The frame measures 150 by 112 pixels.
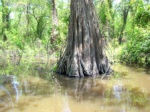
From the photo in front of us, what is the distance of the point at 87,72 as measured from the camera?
9.95m

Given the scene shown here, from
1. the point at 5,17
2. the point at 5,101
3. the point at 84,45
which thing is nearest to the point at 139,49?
the point at 84,45

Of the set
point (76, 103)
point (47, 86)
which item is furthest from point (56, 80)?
point (76, 103)

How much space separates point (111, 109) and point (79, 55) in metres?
4.82

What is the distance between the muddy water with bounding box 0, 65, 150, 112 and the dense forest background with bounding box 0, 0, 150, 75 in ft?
10.0

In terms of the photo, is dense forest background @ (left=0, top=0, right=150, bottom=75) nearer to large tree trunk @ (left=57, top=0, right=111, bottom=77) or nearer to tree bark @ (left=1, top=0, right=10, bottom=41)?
tree bark @ (left=1, top=0, right=10, bottom=41)

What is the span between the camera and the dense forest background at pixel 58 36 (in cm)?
1283

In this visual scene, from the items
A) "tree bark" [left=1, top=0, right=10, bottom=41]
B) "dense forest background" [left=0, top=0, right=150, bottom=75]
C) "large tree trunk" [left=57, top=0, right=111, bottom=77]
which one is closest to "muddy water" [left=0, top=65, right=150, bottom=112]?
"large tree trunk" [left=57, top=0, right=111, bottom=77]

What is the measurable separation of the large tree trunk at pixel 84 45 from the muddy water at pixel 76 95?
0.91 metres

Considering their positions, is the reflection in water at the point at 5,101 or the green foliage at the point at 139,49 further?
the green foliage at the point at 139,49

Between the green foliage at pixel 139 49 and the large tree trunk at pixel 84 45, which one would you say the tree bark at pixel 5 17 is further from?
the large tree trunk at pixel 84 45

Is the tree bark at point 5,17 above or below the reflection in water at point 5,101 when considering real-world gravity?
above

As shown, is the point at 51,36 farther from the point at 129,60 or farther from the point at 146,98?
the point at 146,98

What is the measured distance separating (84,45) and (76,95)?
3.84 meters

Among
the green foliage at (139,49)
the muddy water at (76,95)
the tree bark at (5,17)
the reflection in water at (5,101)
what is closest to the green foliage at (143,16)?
the green foliage at (139,49)
